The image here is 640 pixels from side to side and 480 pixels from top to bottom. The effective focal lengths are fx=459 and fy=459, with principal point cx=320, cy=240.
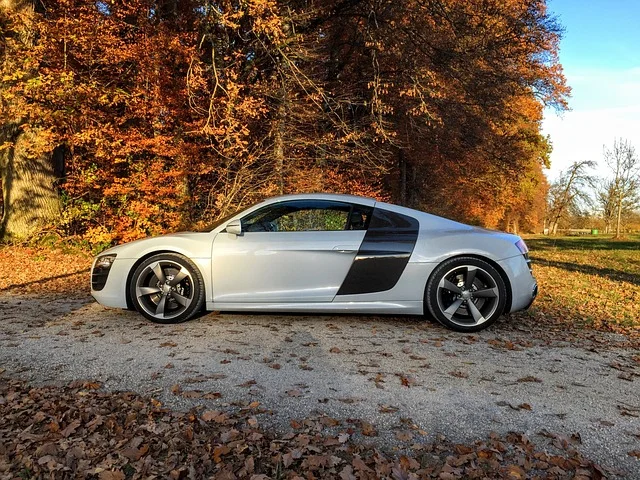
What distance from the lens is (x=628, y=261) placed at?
13.9m

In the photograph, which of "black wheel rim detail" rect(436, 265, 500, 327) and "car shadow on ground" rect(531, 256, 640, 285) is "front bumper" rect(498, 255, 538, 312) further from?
"car shadow on ground" rect(531, 256, 640, 285)

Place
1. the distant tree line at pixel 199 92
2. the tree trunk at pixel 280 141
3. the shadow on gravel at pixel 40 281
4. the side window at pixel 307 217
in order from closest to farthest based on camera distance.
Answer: the side window at pixel 307 217
the shadow on gravel at pixel 40 281
the distant tree line at pixel 199 92
the tree trunk at pixel 280 141

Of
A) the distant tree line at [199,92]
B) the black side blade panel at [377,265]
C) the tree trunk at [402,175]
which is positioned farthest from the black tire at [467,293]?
the tree trunk at [402,175]

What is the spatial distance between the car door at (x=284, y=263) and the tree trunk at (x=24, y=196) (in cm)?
866

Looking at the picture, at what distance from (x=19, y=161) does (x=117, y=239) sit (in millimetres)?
3014

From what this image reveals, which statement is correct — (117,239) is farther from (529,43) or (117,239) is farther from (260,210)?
(529,43)

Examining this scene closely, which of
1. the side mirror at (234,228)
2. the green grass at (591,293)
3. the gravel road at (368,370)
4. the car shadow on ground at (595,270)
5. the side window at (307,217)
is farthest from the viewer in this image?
the car shadow on ground at (595,270)

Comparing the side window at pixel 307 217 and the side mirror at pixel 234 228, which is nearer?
the side mirror at pixel 234 228

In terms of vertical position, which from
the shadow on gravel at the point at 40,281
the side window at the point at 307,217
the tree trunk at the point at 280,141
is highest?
the tree trunk at the point at 280,141

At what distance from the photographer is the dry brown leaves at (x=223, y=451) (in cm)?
229

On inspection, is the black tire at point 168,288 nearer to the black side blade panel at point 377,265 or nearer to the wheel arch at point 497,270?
the black side blade panel at point 377,265

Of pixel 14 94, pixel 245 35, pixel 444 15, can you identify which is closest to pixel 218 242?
pixel 14 94

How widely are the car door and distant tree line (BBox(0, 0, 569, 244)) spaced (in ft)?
21.0

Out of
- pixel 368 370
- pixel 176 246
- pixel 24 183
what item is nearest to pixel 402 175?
pixel 24 183
